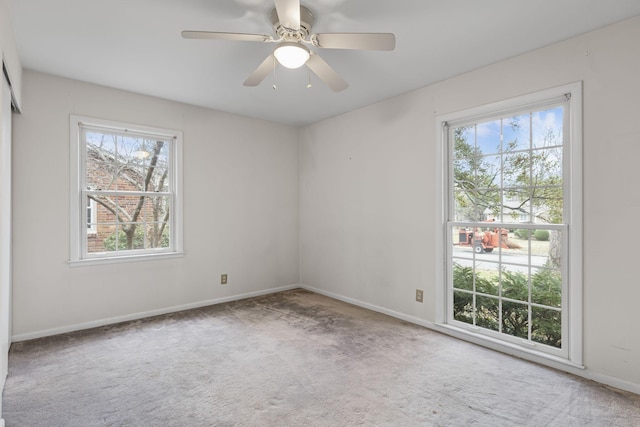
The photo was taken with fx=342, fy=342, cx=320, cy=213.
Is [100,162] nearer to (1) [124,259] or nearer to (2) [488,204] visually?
(1) [124,259]

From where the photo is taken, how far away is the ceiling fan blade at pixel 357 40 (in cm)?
191

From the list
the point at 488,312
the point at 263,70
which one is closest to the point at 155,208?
the point at 263,70

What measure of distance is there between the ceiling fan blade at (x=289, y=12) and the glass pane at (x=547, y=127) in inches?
83.1

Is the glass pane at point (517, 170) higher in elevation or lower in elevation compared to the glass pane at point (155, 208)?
higher

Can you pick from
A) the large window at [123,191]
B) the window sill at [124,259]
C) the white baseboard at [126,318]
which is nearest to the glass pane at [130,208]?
the large window at [123,191]

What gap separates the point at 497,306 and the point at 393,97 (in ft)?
7.75

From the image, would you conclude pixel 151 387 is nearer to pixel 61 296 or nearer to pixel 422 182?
pixel 61 296

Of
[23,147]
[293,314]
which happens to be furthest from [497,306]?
[23,147]

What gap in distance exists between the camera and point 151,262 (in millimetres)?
3822

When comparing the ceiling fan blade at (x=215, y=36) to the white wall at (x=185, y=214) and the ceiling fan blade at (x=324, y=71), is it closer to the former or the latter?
the ceiling fan blade at (x=324, y=71)

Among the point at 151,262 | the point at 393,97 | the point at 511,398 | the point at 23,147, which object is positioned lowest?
the point at 511,398

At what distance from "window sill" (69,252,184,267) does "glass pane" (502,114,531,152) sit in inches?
142

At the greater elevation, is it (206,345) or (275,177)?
(275,177)

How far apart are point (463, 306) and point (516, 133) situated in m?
1.65
